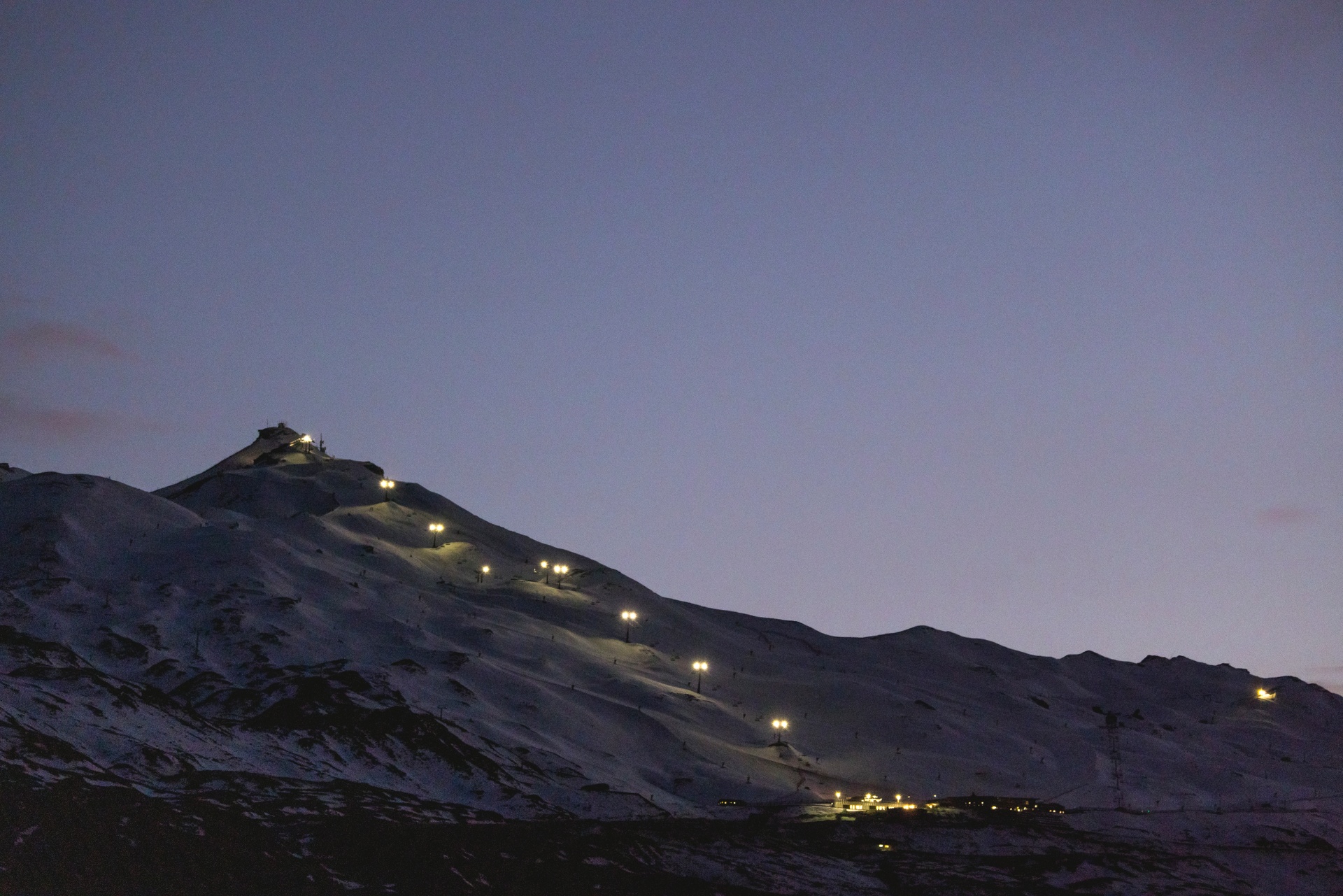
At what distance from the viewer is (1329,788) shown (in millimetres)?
135875

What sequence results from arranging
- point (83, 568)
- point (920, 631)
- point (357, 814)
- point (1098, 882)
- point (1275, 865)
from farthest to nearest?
point (920, 631)
point (83, 568)
point (1275, 865)
point (1098, 882)
point (357, 814)

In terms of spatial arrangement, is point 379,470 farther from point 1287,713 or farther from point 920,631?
point 1287,713

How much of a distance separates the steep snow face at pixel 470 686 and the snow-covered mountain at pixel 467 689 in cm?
32

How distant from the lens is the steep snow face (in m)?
82.6

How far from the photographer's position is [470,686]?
104m

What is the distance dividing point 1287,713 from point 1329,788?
146ft

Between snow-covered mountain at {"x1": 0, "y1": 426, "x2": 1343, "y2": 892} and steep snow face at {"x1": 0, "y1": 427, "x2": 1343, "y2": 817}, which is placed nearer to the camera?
snow-covered mountain at {"x1": 0, "y1": 426, "x2": 1343, "y2": 892}

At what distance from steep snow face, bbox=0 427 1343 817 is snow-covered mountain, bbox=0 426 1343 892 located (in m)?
0.32

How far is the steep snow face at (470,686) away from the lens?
82.6 metres

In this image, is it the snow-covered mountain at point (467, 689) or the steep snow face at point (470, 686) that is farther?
the steep snow face at point (470, 686)

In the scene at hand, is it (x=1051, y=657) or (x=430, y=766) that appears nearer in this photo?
(x=430, y=766)

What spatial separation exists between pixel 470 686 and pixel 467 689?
1377mm

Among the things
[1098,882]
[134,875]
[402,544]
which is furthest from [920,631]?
[134,875]

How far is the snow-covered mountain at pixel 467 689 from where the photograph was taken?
81188 mm
